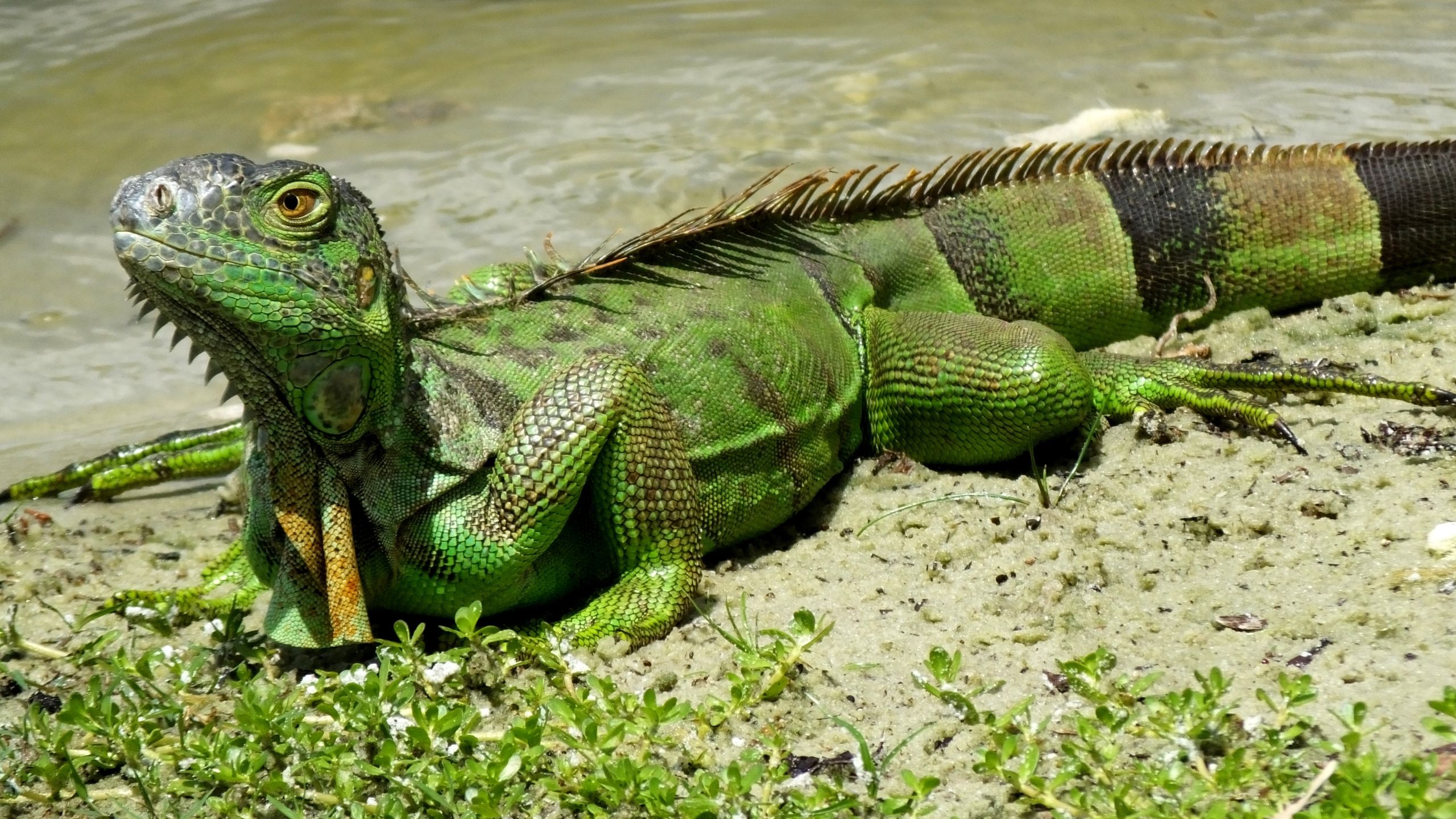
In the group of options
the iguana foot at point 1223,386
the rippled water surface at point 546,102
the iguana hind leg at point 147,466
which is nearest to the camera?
the iguana foot at point 1223,386

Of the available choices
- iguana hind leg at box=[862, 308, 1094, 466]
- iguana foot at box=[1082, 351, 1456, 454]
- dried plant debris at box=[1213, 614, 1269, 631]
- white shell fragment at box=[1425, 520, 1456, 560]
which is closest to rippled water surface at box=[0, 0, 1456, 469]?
iguana hind leg at box=[862, 308, 1094, 466]

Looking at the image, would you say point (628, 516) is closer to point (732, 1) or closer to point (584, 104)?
point (584, 104)

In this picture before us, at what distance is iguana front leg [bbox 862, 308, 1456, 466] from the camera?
448 cm

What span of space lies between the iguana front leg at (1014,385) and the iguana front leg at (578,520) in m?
1.01

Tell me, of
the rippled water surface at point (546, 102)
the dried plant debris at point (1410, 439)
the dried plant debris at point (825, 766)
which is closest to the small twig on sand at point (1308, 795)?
the dried plant debris at point (825, 766)

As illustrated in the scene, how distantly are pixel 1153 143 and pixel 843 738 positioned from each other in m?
3.20

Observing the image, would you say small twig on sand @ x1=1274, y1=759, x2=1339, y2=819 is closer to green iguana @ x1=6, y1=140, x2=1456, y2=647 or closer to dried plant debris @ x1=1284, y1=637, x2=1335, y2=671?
dried plant debris @ x1=1284, y1=637, x2=1335, y2=671

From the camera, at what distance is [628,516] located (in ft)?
12.9

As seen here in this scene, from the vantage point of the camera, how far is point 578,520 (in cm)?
407

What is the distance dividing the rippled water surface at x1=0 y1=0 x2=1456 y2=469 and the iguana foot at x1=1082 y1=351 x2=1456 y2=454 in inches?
142

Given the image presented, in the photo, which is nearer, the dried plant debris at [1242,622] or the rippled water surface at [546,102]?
the dried plant debris at [1242,622]

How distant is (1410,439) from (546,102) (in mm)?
6774

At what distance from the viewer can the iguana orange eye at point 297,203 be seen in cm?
334

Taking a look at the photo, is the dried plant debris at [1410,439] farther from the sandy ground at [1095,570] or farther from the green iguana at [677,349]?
the green iguana at [677,349]
